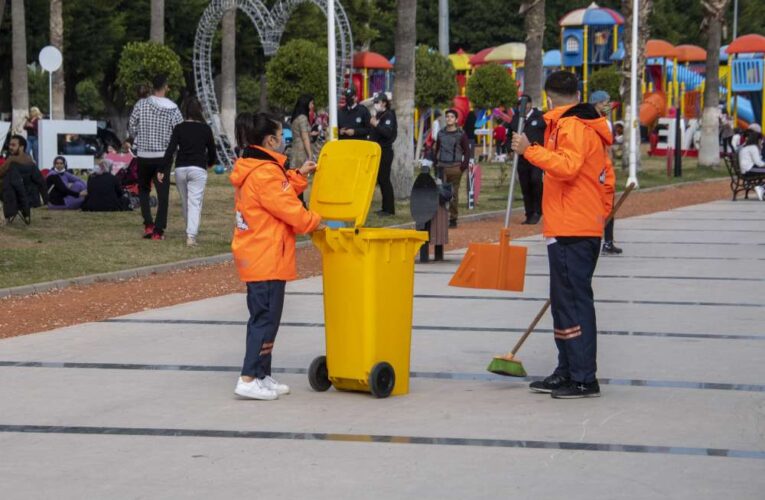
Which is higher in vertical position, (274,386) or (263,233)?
(263,233)

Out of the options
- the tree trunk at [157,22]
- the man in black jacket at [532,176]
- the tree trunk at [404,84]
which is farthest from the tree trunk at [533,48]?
the tree trunk at [157,22]

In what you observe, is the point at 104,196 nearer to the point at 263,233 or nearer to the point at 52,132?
the point at 52,132

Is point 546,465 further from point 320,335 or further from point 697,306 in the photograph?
point 697,306

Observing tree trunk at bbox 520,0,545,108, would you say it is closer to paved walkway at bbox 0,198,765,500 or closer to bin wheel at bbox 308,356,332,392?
paved walkway at bbox 0,198,765,500

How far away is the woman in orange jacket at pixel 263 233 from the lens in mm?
8273

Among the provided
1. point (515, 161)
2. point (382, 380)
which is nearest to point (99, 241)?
point (515, 161)

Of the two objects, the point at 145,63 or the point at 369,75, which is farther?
the point at 369,75

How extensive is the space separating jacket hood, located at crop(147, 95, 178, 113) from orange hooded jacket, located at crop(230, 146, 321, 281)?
9.48 metres

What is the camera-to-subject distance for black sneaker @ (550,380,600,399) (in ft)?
27.4


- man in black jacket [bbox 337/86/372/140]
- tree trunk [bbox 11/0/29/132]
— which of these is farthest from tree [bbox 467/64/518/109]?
man in black jacket [bbox 337/86/372/140]

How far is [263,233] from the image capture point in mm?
8312

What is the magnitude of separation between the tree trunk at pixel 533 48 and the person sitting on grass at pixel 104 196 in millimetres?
10475

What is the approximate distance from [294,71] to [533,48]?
6670mm

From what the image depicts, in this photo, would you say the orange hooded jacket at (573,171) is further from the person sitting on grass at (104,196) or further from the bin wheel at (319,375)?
the person sitting on grass at (104,196)
